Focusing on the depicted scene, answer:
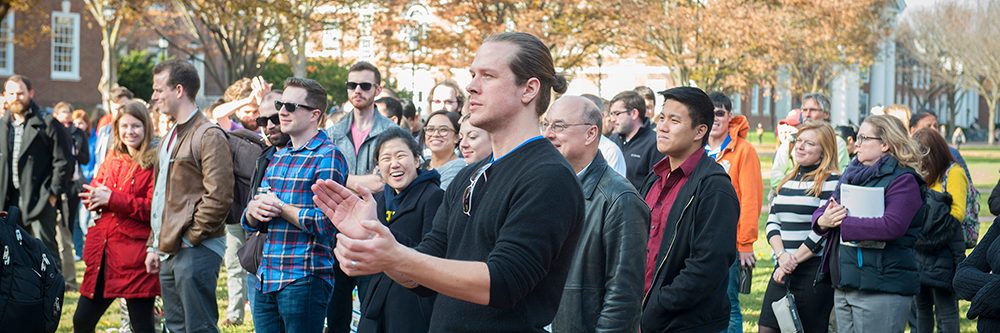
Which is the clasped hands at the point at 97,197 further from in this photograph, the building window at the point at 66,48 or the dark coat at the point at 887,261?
the building window at the point at 66,48

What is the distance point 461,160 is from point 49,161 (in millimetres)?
6432

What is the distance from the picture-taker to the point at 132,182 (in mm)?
7996

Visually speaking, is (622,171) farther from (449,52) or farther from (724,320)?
(449,52)

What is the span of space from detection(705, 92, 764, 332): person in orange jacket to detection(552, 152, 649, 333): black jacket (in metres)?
3.18

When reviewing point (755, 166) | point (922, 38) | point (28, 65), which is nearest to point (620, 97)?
point (755, 166)

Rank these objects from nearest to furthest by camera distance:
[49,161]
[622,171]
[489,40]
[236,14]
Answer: [489,40] < [622,171] < [49,161] < [236,14]

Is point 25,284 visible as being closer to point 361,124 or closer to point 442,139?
point 442,139

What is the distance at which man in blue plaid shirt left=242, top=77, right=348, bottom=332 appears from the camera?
660 cm

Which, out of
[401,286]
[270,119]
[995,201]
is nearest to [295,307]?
[401,286]

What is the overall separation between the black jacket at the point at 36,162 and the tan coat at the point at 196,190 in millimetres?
5387

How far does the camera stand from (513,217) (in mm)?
3305

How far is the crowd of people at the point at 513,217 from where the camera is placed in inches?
135

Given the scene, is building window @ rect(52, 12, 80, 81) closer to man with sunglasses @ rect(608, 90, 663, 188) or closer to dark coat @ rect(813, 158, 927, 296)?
man with sunglasses @ rect(608, 90, 663, 188)

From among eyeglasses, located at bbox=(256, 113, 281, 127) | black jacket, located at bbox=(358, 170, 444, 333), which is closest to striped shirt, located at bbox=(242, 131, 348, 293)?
black jacket, located at bbox=(358, 170, 444, 333)
